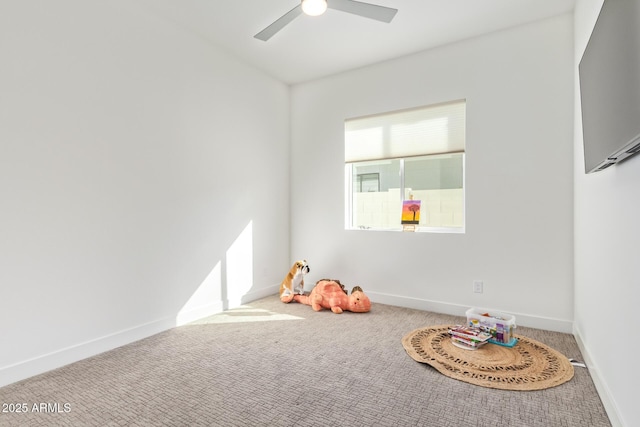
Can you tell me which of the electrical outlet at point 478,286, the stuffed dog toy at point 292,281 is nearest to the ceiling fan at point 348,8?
the electrical outlet at point 478,286

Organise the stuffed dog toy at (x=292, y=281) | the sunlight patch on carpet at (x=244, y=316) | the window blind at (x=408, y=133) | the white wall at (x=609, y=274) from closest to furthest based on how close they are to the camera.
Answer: the white wall at (x=609, y=274), the sunlight patch on carpet at (x=244, y=316), the window blind at (x=408, y=133), the stuffed dog toy at (x=292, y=281)

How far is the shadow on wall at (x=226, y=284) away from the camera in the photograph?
10.8ft

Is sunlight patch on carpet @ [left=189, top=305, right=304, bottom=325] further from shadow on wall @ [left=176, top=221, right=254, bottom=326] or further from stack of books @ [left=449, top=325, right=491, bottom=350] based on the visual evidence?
stack of books @ [left=449, top=325, right=491, bottom=350]

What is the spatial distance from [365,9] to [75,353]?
3.10m

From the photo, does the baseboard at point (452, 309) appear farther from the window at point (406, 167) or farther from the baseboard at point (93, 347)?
the baseboard at point (93, 347)

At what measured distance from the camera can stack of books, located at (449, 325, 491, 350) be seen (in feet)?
Result: 8.43

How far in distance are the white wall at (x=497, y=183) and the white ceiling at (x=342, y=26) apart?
181 mm

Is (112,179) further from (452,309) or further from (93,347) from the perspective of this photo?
(452,309)

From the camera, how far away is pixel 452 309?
3408mm

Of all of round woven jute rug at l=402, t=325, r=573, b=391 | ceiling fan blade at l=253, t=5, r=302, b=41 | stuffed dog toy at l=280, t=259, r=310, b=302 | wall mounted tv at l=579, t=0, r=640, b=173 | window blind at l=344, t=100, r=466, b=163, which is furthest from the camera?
stuffed dog toy at l=280, t=259, r=310, b=302

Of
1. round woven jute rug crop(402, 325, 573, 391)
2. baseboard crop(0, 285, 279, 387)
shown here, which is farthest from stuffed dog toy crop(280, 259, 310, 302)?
round woven jute rug crop(402, 325, 573, 391)

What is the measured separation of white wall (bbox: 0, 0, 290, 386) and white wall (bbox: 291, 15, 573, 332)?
147 centimetres

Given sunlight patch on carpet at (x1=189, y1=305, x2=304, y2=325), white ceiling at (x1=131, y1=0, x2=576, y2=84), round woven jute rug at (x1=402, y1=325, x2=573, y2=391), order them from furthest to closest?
sunlight patch on carpet at (x1=189, y1=305, x2=304, y2=325)
white ceiling at (x1=131, y1=0, x2=576, y2=84)
round woven jute rug at (x1=402, y1=325, x2=573, y2=391)

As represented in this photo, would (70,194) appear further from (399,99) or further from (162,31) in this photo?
(399,99)
